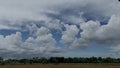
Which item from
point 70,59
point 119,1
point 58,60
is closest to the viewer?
point 119,1

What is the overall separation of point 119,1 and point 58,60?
105 m

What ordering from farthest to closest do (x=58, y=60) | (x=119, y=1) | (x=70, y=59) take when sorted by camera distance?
(x=70, y=59) < (x=58, y=60) < (x=119, y=1)

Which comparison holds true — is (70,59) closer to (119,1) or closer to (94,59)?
(94,59)

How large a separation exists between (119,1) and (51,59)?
366 feet

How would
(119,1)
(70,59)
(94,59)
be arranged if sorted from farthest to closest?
(94,59)
(70,59)
(119,1)

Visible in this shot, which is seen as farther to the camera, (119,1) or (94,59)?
(94,59)

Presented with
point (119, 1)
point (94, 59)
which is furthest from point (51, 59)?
point (119, 1)

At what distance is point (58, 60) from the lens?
383 feet

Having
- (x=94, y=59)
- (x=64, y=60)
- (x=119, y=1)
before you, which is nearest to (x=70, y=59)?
(x=64, y=60)

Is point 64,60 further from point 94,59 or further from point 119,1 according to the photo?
point 119,1

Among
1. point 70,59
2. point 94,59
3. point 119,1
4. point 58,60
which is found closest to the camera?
point 119,1

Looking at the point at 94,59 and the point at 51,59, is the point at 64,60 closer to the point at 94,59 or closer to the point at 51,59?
the point at 51,59

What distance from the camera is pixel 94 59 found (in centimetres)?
13550

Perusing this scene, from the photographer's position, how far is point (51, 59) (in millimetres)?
123188
